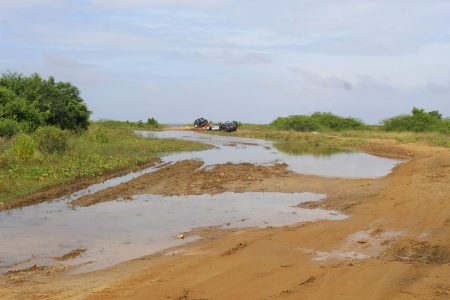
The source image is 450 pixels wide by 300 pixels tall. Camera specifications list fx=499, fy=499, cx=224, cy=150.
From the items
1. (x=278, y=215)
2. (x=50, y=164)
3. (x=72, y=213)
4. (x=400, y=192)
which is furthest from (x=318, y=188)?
(x=50, y=164)

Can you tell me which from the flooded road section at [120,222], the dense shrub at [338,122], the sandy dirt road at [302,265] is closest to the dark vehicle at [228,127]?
the dense shrub at [338,122]

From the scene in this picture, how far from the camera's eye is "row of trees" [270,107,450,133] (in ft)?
185

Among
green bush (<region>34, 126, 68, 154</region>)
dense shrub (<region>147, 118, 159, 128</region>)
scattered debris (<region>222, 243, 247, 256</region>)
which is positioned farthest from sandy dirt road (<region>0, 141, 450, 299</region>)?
dense shrub (<region>147, 118, 159, 128</region>)

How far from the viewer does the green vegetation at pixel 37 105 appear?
94.9 feet

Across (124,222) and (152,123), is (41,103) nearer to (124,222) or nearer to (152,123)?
(124,222)

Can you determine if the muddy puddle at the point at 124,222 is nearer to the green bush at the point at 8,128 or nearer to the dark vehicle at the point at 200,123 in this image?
the green bush at the point at 8,128

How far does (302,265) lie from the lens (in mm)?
7070

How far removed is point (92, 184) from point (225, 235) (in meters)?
8.65

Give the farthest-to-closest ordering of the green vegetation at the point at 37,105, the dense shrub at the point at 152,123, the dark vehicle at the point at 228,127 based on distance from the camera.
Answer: the dense shrub at the point at 152,123 → the dark vehicle at the point at 228,127 → the green vegetation at the point at 37,105

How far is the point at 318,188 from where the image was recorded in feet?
54.6

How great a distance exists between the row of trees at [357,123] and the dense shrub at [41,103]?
121ft

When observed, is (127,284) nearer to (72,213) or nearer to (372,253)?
(372,253)

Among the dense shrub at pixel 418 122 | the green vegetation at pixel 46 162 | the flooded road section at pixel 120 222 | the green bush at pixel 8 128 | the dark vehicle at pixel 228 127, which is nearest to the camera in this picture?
the flooded road section at pixel 120 222

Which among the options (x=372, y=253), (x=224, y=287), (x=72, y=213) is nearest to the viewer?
(x=224, y=287)
